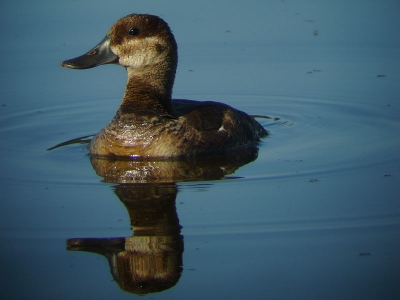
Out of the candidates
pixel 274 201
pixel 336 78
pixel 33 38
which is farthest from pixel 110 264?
pixel 33 38

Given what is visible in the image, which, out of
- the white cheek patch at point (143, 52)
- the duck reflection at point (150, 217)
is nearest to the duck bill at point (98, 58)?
the white cheek patch at point (143, 52)

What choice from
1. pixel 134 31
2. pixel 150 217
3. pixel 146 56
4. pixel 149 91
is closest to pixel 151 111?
pixel 149 91

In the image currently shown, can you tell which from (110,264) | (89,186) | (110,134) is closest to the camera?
(110,264)

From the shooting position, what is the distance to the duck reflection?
20.4 feet

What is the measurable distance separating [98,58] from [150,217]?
2.40m

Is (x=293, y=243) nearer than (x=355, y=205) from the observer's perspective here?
Yes

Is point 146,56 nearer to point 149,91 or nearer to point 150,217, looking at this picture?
point 149,91

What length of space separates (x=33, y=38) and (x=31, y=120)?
2493 mm

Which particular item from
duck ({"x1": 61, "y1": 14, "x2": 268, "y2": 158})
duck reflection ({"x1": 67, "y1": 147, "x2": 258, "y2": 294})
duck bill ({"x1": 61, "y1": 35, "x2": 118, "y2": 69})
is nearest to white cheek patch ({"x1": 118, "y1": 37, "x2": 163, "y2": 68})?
duck ({"x1": 61, "y1": 14, "x2": 268, "y2": 158})

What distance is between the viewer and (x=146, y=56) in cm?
880

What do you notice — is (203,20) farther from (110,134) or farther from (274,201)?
(274,201)

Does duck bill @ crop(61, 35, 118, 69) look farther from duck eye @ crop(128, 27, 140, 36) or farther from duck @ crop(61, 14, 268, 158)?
duck eye @ crop(128, 27, 140, 36)

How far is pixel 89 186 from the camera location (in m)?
7.91

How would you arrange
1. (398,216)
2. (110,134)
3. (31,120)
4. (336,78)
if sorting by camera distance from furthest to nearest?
(336,78) < (31,120) < (110,134) < (398,216)
